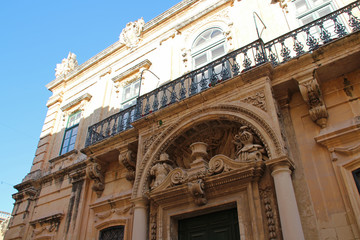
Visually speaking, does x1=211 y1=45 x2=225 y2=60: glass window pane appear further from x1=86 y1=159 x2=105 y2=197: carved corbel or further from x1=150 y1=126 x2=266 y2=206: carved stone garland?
x1=86 y1=159 x2=105 y2=197: carved corbel

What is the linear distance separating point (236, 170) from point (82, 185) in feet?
16.2

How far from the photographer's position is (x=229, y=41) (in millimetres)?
8203

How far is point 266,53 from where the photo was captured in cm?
649

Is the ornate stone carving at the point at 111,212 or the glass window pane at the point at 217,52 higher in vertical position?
the glass window pane at the point at 217,52

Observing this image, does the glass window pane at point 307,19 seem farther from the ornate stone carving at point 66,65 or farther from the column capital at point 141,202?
the ornate stone carving at point 66,65

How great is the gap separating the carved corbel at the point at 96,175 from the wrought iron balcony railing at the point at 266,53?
0.63 metres

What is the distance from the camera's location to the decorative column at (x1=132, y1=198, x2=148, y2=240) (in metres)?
5.79

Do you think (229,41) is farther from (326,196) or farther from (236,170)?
(326,196)

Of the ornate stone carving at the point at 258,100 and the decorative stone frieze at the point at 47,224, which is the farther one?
the decorative stone frieze at the point at 47,224

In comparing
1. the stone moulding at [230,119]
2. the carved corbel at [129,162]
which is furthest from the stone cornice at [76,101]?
the stone moulding at [230,119]

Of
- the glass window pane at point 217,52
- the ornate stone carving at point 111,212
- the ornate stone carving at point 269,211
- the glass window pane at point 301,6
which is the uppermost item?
the glass window pane at point 301,6

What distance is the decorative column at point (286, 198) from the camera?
4242 mm

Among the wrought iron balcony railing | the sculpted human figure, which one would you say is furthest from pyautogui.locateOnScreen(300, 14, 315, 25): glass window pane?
the sculpted human figure

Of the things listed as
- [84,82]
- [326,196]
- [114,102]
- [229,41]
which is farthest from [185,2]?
[326,196]
